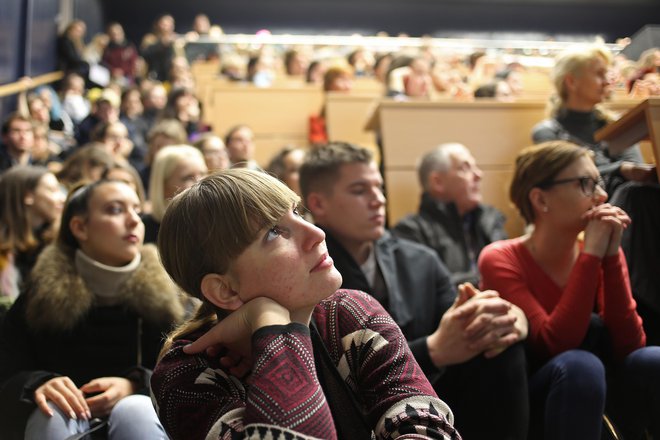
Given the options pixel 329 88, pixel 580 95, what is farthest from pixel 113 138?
pixel 580 95

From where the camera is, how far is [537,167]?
5.46 feet

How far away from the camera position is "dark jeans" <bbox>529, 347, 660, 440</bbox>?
1.28m

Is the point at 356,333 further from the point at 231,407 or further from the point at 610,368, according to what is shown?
the point at 610,368

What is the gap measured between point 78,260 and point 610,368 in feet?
4.32

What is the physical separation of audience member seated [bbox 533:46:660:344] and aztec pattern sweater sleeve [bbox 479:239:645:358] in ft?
0.39

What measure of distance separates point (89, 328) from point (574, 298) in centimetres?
112

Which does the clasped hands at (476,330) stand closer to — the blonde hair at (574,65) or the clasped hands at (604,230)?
the clasped hands at (604,230)

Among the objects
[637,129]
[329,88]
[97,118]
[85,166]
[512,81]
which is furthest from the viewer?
[512,81]

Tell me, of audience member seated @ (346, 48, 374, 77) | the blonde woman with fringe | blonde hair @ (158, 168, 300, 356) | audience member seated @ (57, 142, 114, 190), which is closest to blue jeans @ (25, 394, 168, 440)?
blonde hair @ (158, 168, 300, 356)

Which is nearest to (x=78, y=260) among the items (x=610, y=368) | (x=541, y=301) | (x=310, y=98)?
(x=541, y=301)

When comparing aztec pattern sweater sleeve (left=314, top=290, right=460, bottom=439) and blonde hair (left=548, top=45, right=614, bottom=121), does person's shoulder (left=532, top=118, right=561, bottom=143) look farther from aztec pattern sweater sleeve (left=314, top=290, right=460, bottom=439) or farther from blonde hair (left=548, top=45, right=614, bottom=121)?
aztec pattern sweater sleeve (left=314, top=290, right=460, bottom=439)

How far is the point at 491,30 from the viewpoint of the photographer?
35.9 ft

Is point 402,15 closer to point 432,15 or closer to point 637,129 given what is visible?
point 432,15

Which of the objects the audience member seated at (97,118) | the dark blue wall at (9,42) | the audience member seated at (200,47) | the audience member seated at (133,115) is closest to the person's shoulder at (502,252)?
the audience member seated at (97,118)
